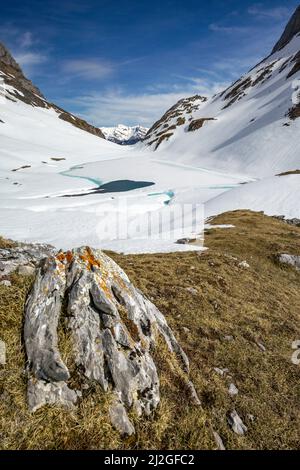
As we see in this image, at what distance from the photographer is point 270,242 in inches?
1068

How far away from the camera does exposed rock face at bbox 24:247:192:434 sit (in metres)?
6.27

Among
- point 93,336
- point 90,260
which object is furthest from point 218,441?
point 90,260

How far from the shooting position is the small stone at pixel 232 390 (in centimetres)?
874

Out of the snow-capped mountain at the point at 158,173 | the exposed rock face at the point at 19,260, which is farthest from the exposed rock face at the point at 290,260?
the exposed rock face at the point at 19,260

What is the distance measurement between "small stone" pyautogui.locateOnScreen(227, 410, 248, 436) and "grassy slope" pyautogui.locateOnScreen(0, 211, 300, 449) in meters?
0.14

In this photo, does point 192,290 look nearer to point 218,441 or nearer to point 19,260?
point 218,441

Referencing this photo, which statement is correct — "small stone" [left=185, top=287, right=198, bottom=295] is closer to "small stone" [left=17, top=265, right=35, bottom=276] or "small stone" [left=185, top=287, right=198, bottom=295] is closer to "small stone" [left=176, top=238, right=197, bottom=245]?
"small stone" [left=17, top=265, right=35, bottom=276]

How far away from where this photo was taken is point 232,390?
8852 mm

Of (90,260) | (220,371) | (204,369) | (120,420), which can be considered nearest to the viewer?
(120,420)

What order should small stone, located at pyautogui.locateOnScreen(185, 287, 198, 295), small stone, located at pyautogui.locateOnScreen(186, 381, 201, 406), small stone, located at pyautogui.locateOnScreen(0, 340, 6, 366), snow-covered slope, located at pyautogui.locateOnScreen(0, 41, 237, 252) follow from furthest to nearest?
snow-covered slope, located at pyautogui.locateOnScreen(0, 41, 237, 252) → small stone, located at pyautogui.locateOnScreen(185, 287, 198, 295) → small stone, located at pyautogui.locateOnScreen(186, 381, 201, 406) → small stone, located at pyautogui.locateOnScreen(0, 340, 6, 366)

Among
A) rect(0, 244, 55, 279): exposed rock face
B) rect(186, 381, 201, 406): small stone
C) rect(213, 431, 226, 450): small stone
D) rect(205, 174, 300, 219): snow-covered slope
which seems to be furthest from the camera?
rect(205, 174, 300, 219): snow-covered slope

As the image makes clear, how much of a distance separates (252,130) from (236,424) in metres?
124

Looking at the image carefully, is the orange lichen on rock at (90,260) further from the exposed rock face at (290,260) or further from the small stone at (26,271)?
the exposed rock face at (290,260)

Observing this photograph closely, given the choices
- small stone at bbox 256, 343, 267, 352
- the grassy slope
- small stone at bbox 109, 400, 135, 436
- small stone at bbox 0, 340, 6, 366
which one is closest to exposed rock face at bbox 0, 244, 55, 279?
the grassy slope
